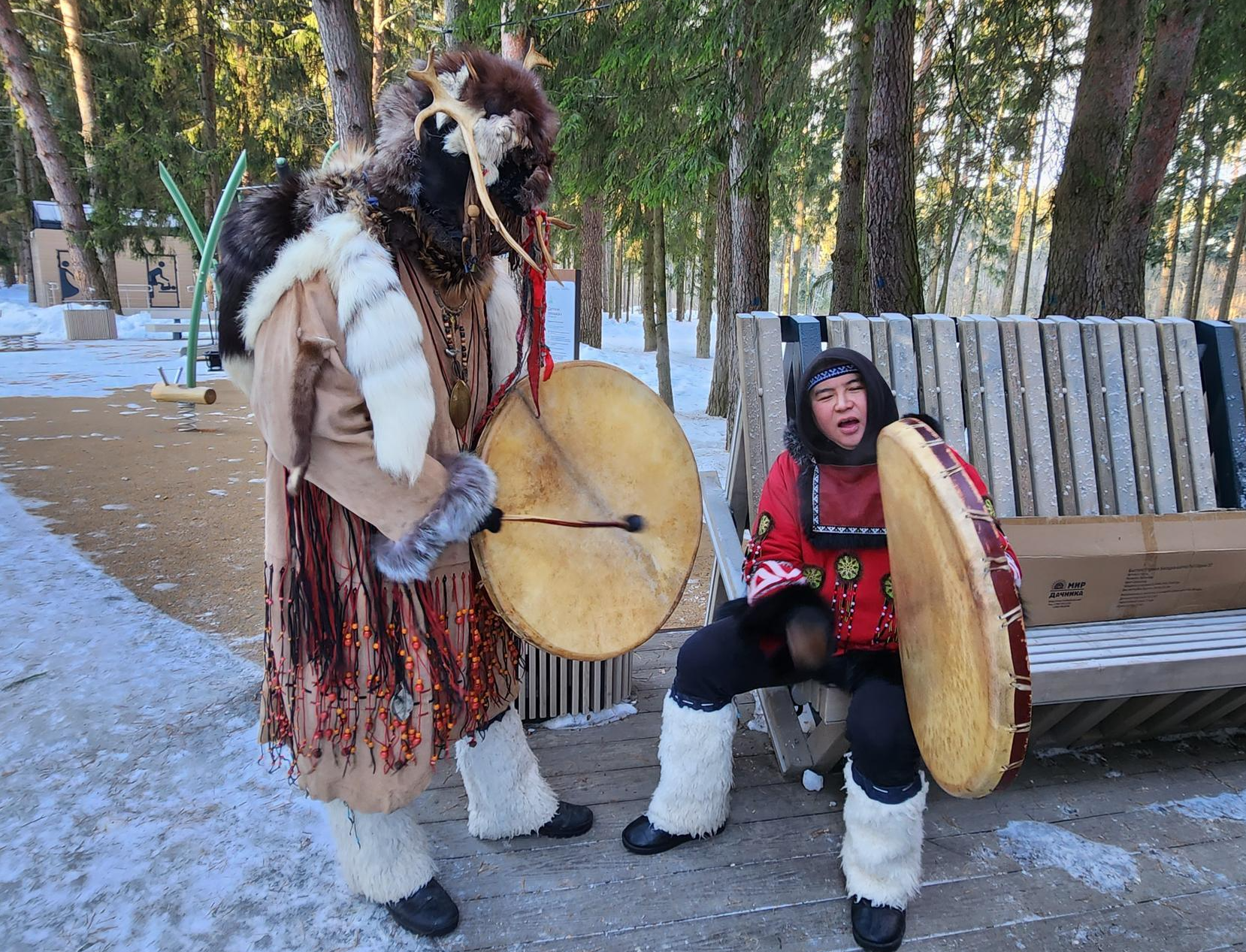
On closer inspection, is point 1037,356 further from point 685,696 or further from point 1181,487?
point 685,696

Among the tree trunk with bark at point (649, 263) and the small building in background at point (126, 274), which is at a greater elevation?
the small building in background at point (126, 274)

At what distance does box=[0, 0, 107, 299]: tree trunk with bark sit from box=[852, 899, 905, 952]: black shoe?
731 inches

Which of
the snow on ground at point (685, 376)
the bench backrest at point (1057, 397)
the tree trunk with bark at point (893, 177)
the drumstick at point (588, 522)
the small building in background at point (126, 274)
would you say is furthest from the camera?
the small building in background at point (126, 274)

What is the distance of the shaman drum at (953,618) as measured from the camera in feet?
4.33

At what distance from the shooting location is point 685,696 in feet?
6.46

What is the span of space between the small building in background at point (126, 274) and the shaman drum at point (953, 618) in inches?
987

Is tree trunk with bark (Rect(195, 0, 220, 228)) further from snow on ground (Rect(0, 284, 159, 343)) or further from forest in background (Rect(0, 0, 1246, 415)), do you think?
snow on ground (Rect(0, 284, 159, 343))

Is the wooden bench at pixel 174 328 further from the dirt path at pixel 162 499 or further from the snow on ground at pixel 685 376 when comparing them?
the snow on ground at pixel 685 376

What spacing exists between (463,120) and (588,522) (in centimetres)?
92

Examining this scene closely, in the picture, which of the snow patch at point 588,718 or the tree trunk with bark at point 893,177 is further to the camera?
the tree trunk with bark at point 893,177

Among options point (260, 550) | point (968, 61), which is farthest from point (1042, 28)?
point (260, 550)

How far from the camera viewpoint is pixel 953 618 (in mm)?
1462

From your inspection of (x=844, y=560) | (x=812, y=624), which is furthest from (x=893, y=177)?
(x=812, y=624)

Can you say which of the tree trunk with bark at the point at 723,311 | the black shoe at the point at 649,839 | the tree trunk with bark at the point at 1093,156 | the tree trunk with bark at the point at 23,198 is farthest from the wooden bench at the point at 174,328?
the black shoe at the point at 649,839
